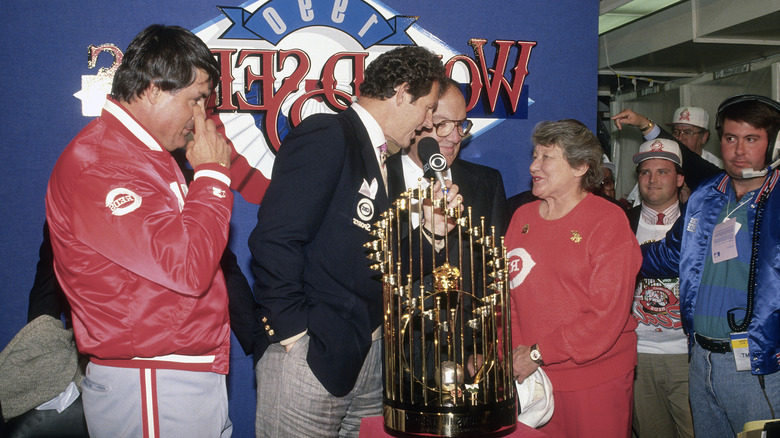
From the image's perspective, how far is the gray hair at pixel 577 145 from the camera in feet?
8.49

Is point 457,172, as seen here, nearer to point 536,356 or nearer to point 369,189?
point 536,356

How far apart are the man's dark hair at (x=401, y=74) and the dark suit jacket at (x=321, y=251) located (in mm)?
185

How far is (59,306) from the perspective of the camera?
2873 millimetres

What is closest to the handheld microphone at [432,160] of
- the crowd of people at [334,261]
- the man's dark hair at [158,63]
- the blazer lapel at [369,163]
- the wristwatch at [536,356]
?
the crowd of people at [334,261]

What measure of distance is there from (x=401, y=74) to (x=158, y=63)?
29.0 inches

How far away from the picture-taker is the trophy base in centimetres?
158

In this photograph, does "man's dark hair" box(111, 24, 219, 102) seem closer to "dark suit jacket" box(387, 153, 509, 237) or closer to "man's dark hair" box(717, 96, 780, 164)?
"dark suit jacket" box(387, 153, 509, 237)

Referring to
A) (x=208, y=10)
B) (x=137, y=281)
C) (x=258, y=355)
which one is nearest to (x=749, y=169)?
(x=258, y=355)

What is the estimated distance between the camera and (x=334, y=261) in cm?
186

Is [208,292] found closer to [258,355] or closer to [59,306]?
[258,355]

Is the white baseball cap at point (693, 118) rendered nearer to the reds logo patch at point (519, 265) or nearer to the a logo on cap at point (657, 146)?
the a logo on cap at point (657, 146)

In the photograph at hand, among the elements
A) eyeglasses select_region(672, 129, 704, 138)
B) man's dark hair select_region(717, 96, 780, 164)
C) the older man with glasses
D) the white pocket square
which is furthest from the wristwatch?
eyeglasses select_region(672, 129, 704, 138)

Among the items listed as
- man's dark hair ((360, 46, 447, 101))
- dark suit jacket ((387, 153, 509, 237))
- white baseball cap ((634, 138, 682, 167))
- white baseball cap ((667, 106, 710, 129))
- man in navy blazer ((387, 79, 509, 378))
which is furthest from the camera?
white baseball cap ((667, 106, 710, 129))

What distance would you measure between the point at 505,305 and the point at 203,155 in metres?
0.95
